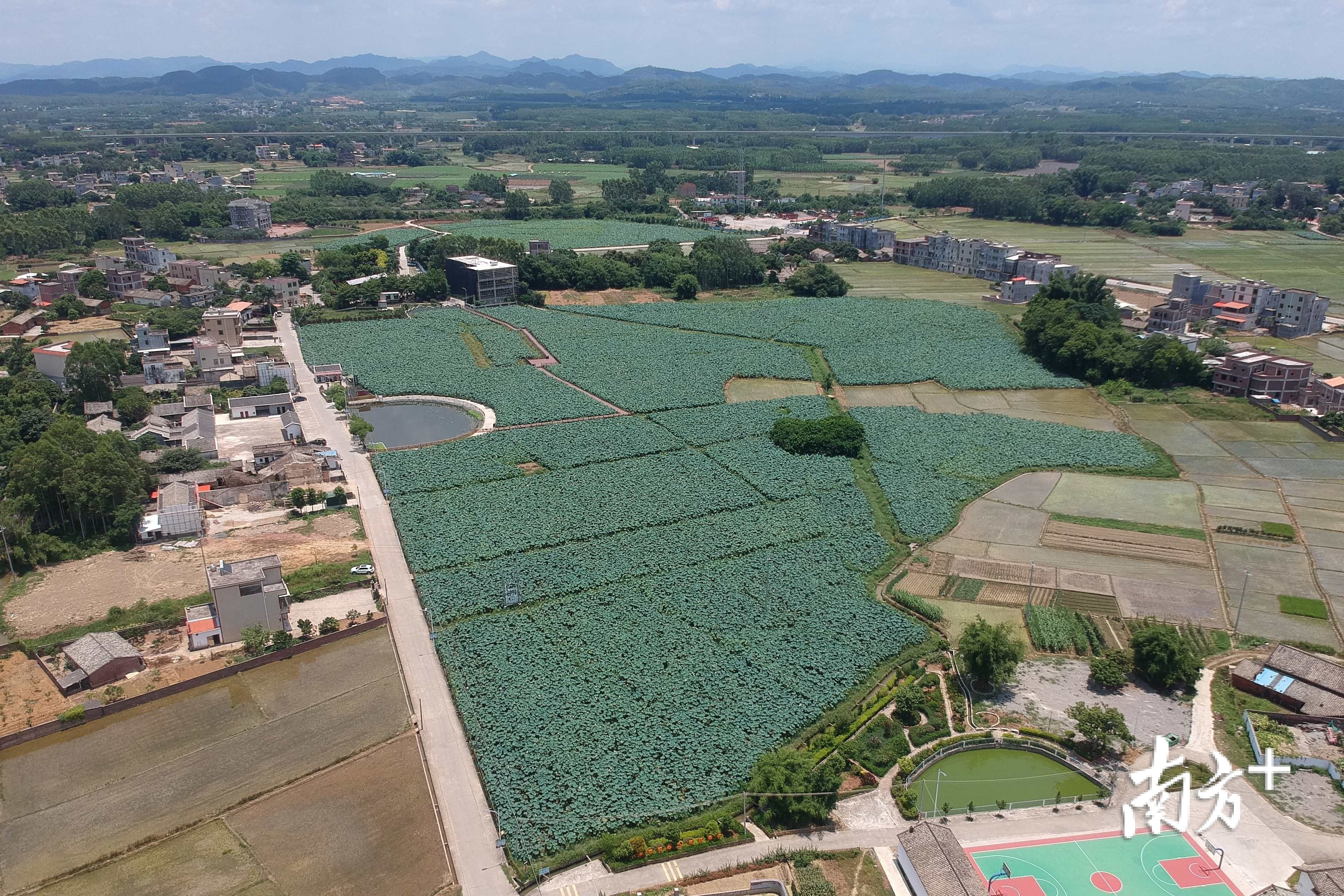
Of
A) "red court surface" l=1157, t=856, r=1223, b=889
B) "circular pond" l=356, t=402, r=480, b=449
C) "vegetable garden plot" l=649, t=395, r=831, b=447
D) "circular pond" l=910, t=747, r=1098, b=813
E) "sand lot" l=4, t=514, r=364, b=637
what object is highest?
"vegetable garden plot" l=649, t=395, r=831, b=447

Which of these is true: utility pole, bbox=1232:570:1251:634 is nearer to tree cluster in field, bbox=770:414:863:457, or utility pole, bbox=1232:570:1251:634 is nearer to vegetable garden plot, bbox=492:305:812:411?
tree cluster in field, bbox=770:414:863:457

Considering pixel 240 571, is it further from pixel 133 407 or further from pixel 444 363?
pixel 444 363

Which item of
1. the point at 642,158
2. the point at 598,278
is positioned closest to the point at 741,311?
the point at 598,278

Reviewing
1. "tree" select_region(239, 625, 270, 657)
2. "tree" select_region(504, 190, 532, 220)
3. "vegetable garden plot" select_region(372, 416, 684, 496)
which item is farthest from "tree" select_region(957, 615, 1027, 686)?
"tree" select_region(504, 190, 532, 220)

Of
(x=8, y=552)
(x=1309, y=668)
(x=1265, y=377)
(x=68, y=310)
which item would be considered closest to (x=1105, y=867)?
(x=1309, y=668)

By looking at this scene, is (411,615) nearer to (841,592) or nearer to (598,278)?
(841,592)

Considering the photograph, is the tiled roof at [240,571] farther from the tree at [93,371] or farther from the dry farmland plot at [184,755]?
the tree at [93,371]

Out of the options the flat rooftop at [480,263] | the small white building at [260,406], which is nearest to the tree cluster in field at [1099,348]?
the flat rooftop at [480,263]
